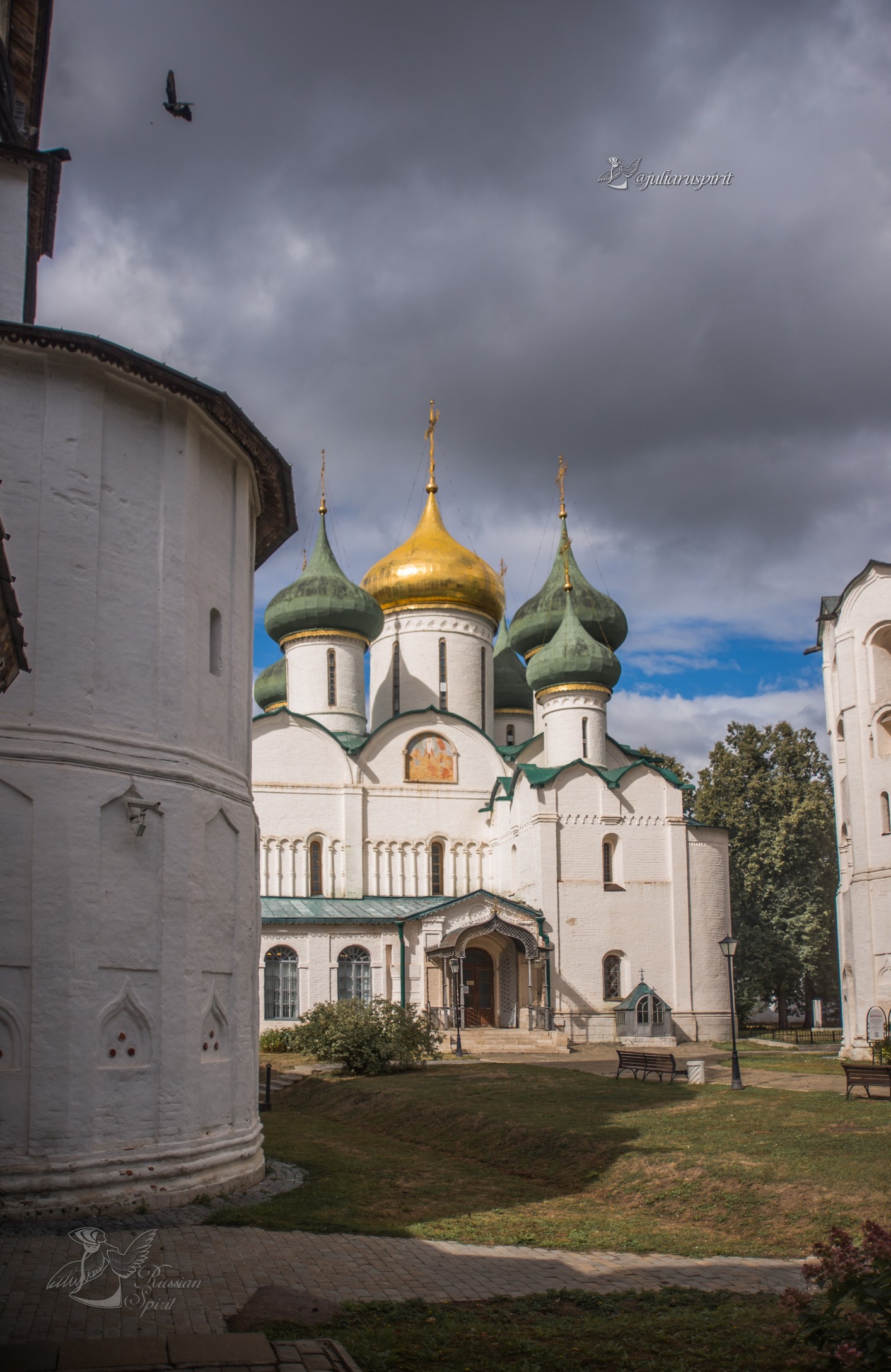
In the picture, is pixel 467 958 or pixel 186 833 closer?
pixel 186 833

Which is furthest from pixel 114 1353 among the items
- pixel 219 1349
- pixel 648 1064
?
pixel 648 1064

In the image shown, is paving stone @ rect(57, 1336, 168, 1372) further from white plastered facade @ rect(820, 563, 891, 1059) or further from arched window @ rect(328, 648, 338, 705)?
arched window @ rect(328, 648, 338, 705)

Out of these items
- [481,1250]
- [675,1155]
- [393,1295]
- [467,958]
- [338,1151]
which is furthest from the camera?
[467,958]

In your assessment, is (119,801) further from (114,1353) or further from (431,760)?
(431,760)

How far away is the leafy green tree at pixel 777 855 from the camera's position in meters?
35.5

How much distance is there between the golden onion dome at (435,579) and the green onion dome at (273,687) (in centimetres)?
412

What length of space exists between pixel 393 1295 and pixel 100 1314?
1.66 metres

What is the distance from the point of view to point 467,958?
29.8 meters

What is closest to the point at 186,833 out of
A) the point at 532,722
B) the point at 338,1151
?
the point at 338,1151

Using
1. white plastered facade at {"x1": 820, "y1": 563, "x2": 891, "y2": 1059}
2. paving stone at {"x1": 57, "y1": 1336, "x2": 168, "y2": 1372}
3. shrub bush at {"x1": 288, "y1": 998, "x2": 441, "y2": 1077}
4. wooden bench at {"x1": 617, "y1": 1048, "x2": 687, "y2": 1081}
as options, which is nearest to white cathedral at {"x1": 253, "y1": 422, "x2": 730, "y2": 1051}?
shrub bush at {"x1": 288, "y1": 998, "x2": 441, "y2": 1077}

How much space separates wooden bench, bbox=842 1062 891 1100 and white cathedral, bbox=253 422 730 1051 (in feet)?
41.4

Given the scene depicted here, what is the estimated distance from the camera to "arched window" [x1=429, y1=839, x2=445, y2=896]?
31641 mm

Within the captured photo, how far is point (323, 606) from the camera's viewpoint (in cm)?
3350

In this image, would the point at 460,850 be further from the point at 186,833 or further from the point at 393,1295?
the point at 393,1295
